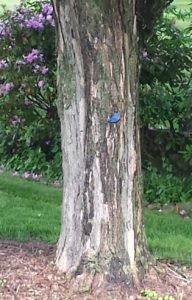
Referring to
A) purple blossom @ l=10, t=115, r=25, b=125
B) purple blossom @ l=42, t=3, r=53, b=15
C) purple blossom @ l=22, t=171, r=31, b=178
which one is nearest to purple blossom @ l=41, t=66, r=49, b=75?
purple blossom @ l=42, t=3, r=53, b=15

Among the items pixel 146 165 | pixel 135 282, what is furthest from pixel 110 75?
pixel 146 165

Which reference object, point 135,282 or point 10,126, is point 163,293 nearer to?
point 135,282

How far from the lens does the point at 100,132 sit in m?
4.07

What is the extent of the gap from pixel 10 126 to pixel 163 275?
17.8 feet

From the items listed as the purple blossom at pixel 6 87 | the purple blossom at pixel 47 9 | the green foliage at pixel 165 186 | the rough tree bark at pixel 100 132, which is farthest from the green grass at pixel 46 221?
the purple blossom at pixel 47 9

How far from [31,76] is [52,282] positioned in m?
4.70

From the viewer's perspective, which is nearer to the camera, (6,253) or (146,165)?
(6,253)

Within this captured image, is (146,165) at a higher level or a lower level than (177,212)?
higher

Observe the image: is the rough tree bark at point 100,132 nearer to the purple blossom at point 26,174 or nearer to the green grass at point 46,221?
the green grass at point 46,221

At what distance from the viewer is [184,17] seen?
8727 millimetres

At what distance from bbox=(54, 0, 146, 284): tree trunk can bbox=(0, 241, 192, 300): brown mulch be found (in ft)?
0.38

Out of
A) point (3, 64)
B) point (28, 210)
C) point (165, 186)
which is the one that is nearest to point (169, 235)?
point (28, 210)

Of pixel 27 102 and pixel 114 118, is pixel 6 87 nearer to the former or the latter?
pixel 27 102

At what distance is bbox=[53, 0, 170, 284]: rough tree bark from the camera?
158 inches
